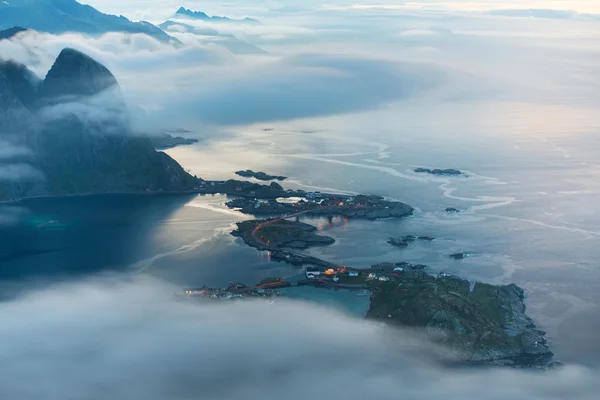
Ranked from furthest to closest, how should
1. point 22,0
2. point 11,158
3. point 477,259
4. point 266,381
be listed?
point 22,0
point 11,158
point 477,259
point 266,381

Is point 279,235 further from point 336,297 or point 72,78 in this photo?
point 72,78

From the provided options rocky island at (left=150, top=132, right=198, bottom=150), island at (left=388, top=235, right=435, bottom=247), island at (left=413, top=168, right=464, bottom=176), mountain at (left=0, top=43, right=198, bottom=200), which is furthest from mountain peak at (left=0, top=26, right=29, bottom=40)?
island at (left=388, top=235, right=435, bottom=247)

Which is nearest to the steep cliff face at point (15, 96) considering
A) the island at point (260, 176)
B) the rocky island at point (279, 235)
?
the island at point (260, 176)

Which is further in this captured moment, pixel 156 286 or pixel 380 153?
pixel 380 153

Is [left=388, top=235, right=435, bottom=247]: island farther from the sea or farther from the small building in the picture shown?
the small building

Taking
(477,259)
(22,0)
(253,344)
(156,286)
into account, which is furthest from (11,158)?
(22,0)

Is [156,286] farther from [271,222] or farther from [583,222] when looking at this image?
[583,222]

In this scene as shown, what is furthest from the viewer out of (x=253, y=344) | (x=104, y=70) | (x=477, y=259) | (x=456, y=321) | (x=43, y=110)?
(x=104, y=70)

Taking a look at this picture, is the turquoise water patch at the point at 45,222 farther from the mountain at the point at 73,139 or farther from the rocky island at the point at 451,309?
the rocky island at the point at 451,309
